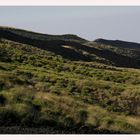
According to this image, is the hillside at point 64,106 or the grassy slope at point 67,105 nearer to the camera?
the hillside at point 64,106

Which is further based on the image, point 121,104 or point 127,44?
point 127,44

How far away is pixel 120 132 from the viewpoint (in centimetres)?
2544

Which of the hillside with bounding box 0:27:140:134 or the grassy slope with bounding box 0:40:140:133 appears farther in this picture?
the grassy slope with bounding box 0:40:140:133

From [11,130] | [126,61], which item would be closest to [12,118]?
[11,130]

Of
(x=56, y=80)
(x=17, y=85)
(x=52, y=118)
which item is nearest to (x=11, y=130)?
(x=52, y=118)

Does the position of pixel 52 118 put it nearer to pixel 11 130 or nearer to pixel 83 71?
pixel 11 130

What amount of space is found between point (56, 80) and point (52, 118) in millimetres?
14564

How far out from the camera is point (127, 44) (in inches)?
6964

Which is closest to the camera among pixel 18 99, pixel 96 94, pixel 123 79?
pixel 18 99

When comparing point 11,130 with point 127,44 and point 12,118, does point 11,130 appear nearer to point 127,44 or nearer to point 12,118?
point 12,118

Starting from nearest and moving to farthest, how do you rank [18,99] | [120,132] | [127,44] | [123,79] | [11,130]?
1. [11,130]
2. [120,132]
3. [18,99]
4. [123,79]
5. [127,44]

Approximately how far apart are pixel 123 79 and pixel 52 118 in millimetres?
30016

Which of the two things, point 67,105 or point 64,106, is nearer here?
point 64,106

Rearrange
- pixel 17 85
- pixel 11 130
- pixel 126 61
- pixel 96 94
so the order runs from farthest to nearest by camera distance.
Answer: pixel 126 61 < pixel 96 94 < pixel 17 85 < pixel 11 130
